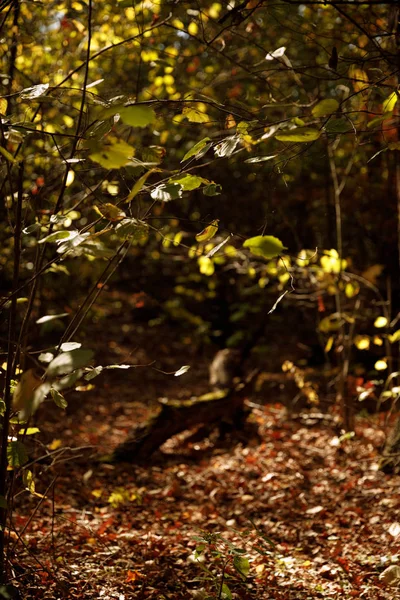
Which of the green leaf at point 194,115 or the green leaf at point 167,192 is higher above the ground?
the green leaf at point 194,115

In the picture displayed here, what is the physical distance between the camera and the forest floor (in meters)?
2.41

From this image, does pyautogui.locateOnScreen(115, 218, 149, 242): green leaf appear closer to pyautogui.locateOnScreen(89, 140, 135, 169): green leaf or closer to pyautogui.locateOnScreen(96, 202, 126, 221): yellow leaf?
pyautogui.locateOnScreen(96, 202, 126, 221): yellow leaf

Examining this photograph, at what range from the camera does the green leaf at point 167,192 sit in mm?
1530

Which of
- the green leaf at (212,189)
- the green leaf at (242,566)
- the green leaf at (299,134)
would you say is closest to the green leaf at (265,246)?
the green leaf at (299,134)

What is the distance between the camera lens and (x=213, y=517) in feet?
11.6

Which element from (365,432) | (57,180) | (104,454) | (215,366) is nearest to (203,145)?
(57,180)

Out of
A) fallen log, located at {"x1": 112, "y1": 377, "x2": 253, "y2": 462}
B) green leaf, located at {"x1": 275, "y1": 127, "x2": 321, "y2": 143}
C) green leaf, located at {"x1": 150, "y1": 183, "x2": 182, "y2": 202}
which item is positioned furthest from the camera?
fallen log, located at {"x1": 112, "y1": 377, "x2": 253, "y2": 462}

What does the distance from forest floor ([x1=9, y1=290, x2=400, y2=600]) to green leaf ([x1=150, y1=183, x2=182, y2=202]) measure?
79 cm

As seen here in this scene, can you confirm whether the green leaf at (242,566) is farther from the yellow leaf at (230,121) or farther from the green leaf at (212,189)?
the yellow leaf at (230,121)

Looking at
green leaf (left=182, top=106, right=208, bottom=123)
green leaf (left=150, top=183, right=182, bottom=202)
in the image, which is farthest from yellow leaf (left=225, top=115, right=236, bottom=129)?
green leaf (left=150, top=183, right=182, bottom=202)

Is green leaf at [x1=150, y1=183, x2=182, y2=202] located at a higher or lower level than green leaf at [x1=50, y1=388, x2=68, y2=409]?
higher

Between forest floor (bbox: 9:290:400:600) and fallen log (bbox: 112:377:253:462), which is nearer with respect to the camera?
forest floor (bbox: 9:290:400:600)

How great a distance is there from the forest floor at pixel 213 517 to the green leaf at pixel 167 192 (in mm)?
786

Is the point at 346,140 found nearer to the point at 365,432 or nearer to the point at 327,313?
the point at 327,313
